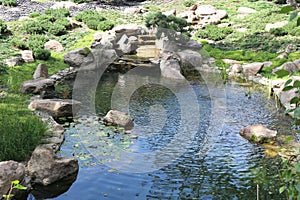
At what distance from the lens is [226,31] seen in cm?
2062

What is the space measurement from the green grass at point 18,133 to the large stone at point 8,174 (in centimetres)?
82

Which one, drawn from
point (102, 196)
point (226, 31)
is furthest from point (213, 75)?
point (102, 196)

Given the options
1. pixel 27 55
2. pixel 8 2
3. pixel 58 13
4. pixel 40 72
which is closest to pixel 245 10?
pixel 58 13

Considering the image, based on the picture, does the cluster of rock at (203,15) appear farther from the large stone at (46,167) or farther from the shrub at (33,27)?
the large stone at (46,167)

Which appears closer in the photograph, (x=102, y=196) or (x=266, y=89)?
(x=102, y=196)

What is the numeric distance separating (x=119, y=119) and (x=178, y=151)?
2.03 metres

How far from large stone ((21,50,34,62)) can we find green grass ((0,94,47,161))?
17.6 feet

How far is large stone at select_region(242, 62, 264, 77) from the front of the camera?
14539 millimetres

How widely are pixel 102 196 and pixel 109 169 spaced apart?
3.18 feet

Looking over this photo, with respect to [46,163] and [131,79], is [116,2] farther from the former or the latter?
[46,163]

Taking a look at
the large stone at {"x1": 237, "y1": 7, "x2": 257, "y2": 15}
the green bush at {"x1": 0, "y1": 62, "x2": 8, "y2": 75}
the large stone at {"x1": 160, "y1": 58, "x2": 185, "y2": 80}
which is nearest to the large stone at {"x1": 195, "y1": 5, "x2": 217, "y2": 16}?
the large stone at {"x1": 237, "y1": 7, "x2": 257, "y2": 15}

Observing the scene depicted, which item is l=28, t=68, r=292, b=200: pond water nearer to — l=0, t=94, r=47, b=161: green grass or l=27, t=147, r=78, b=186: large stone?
l=27, t=147, r=78, b=186: large stone

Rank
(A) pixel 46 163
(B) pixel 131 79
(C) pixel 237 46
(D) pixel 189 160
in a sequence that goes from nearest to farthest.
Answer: (A) pixel 46 163 → (D) pixel 189 160 → (B) pixel 131 79 → (C) pixel 237 46

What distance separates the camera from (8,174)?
5676mm
